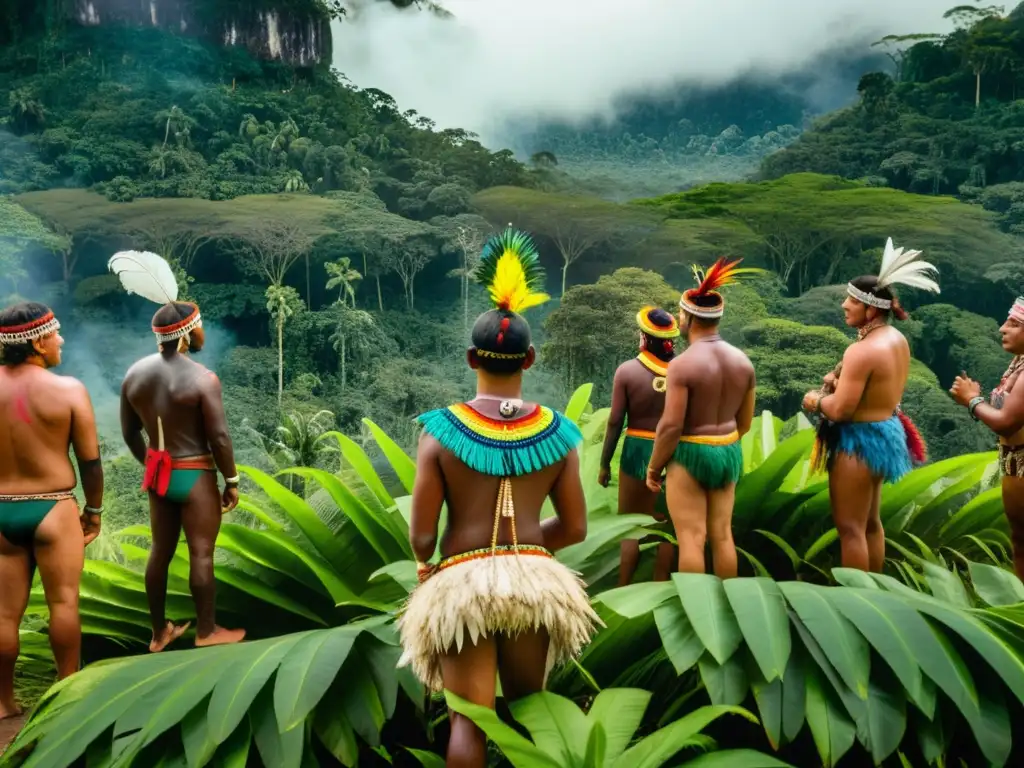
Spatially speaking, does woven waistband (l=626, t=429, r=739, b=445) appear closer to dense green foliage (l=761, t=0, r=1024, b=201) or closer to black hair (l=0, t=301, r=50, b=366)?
black hair (l=0, t=301, r=50, b=366)

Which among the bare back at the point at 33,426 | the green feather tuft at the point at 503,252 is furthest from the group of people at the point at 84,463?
the green feather tuft at the point at 503,252

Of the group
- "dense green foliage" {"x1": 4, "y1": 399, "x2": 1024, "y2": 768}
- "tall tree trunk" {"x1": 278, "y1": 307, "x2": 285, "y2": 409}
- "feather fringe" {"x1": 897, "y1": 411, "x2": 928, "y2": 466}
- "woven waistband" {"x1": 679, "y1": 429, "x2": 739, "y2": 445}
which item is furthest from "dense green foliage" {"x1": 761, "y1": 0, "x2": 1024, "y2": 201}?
"dense green foliage" {"x1": 4, "y1": 399, "x2": 1024, "y2": 768}

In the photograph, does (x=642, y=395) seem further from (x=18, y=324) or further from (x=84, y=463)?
(x=18, y=324)

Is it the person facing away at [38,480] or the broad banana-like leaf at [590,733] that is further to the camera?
the person facing away at [38,480]

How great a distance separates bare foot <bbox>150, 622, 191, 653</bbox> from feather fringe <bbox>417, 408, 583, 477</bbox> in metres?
1.73

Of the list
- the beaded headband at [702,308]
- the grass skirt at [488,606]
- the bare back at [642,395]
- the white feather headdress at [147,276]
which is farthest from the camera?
the bare back at [642,395]

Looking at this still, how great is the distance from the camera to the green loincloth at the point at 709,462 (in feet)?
11.2

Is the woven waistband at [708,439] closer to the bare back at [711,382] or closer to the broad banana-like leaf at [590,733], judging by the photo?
the bare back at [711,382]

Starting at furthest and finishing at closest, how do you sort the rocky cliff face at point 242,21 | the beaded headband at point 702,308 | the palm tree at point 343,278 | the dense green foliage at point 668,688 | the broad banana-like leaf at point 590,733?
the rocky cliff face at point 242,21 < the palm tree at point 343,278 < the beaded headband at point 702,308 < the dense green foliage at point 668,688 < the broad banana-like leaf at point 590,733

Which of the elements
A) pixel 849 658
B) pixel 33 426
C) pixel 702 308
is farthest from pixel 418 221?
pixel 849 658

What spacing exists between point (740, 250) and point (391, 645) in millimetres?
18202

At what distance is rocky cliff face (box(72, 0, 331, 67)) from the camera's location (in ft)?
74.1

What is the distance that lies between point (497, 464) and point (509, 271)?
497mm

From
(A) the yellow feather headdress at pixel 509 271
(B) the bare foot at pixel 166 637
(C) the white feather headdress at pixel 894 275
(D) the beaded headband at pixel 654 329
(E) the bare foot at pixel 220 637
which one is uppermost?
(A) the yellow feather headdress at pixel 509 271
